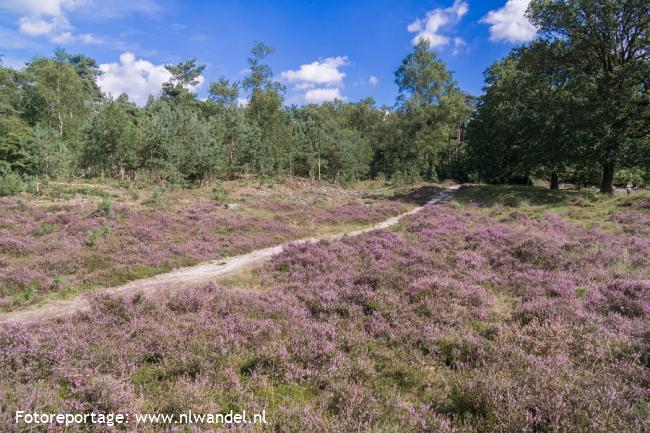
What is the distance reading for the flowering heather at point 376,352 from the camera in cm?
468

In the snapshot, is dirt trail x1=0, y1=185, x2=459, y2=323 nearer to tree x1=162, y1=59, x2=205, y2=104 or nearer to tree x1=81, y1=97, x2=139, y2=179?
tree x1=81, y1=97, x2=139, y2=179

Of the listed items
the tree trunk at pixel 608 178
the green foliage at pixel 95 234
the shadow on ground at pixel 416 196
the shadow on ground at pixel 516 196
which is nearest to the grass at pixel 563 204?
the shadow on ground at pixel 516 196

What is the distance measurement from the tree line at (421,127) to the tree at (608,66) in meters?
0.08

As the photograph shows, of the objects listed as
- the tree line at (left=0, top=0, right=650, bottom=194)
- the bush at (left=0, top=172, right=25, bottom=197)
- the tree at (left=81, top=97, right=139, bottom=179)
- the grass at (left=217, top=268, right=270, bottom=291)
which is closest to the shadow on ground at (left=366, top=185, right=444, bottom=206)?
the tree line at (left=0, top=0, right=650, bottom=194)

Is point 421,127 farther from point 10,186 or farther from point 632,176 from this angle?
point 10,186

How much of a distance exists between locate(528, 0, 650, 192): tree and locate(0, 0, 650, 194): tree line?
3.0 inches

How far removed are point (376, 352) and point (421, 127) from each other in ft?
160

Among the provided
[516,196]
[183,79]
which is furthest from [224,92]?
[516,196]

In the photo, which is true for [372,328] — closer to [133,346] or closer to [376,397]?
[376,397]

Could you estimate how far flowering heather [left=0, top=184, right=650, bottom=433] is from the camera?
4.68m

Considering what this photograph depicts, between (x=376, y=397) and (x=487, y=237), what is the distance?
40.7 ft

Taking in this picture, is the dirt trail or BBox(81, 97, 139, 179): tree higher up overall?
BBox(81, 97, 139, 179): tree

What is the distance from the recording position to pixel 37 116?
162 ft

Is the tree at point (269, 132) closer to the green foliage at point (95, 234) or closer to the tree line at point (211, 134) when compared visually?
the tree line at point (211, 134)
